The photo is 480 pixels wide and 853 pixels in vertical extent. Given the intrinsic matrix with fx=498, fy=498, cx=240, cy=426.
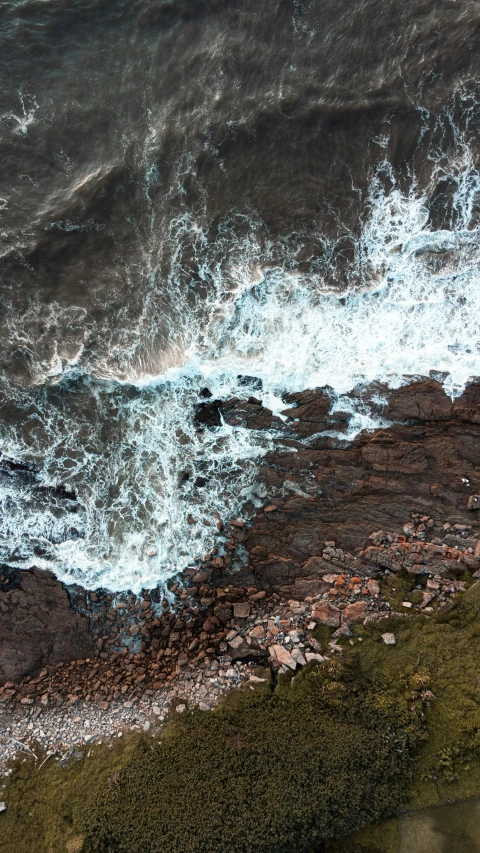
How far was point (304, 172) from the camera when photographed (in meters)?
28.1

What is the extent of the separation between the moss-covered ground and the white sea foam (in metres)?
8.01

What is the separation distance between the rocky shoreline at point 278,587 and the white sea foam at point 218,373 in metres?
1.36

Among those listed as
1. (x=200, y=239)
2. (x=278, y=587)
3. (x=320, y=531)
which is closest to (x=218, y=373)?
(x=200, y=239)

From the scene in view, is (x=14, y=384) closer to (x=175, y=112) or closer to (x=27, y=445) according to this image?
(x=27, y=445)

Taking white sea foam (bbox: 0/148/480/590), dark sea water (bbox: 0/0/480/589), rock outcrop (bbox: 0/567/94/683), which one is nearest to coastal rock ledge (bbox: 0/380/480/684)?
rock outcrop (bbox: 0/567/94/683)

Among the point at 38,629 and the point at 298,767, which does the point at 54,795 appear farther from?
the point at 298,767

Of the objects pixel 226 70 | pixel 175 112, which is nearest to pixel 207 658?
pixel 175 112

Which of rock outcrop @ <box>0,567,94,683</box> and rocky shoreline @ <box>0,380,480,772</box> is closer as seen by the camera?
rocky shoreline @ <box>0,380,480,772</box>

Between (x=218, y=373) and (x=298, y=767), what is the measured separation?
18.2 meters

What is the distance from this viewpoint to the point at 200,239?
28.2 metres

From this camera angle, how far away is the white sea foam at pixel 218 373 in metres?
26.1

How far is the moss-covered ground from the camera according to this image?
19.1 metres

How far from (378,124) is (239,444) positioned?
1947 cm

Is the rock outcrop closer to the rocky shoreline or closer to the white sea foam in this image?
the rocky shoreline
